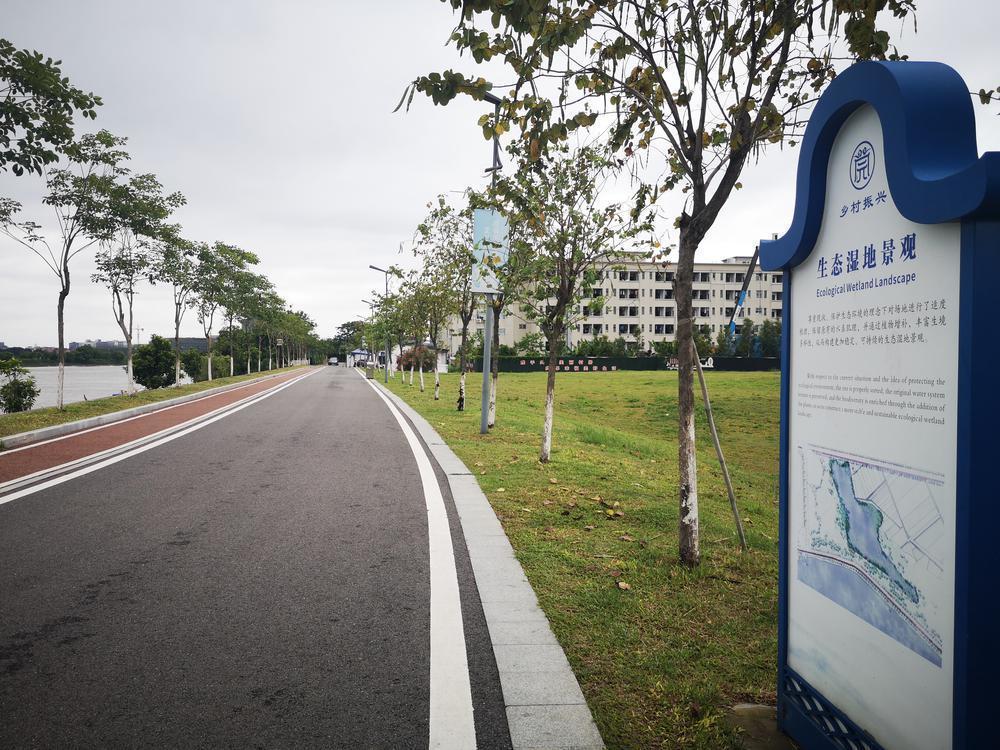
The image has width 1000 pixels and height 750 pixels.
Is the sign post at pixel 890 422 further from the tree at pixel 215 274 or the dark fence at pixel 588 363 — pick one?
the dark fence at pixel 588 363

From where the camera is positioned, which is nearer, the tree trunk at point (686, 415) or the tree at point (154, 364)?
the tree trunk at point (686, 415)

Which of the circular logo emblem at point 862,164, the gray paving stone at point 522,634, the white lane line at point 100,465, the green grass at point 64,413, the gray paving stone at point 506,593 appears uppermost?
the circular logo emblem at point 862,164

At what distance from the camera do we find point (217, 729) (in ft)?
9.11

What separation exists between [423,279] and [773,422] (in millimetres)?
14851

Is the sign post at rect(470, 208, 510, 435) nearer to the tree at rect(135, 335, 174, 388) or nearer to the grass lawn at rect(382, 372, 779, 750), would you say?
the grass lawn at rect(382, 372, 779, 750)

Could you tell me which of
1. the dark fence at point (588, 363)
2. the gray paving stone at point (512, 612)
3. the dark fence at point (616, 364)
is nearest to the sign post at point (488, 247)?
the gray paving stone at point (512, 612)

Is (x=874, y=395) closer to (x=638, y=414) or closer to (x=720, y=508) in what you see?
(x=720, y=508)

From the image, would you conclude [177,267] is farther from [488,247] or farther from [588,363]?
[588,363]

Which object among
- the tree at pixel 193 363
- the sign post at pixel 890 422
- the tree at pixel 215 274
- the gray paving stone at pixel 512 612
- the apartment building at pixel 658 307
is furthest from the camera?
the apartment building at pixel 658 307

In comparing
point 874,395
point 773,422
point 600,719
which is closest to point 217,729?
point 600,719

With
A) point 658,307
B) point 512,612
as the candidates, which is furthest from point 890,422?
point 658,307

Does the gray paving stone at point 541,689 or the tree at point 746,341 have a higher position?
the tree at point 746,341

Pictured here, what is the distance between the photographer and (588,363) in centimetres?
6053

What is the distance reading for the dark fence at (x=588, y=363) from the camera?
5969 cm
